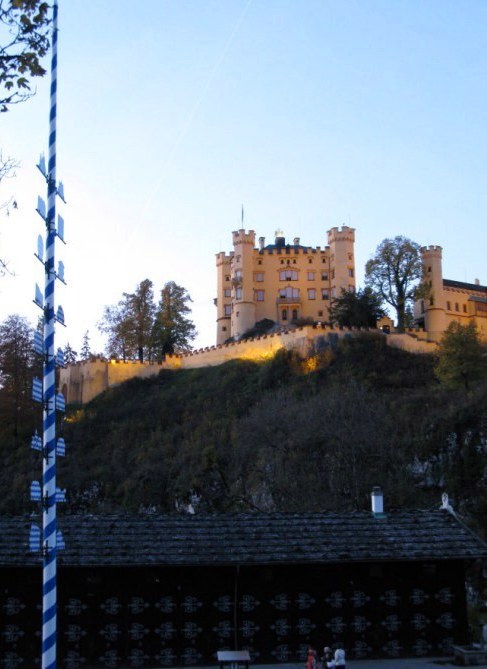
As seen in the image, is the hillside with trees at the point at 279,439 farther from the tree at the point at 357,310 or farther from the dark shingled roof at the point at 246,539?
the dark shingled roof at the point at 246,539

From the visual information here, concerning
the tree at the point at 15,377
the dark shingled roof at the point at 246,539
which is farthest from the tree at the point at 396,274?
the dark shingled roof at the point at 246,539

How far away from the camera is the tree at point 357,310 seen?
7275 cm

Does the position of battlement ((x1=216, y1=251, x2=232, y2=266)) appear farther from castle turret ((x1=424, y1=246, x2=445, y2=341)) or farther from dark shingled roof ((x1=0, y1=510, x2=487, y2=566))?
dark shingled roof ((x1=0, y1=510, x2=487, y2=566))

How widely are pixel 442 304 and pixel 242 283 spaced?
20.4 metres

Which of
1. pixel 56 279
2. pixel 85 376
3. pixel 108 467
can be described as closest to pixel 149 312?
pixel 85 376

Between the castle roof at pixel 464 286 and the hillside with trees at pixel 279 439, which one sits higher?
the castle roof at pixel 464 286

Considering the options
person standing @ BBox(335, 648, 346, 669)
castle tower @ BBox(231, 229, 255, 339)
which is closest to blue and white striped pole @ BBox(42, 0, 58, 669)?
person standing @ BBox(335, 648, 346, 669)

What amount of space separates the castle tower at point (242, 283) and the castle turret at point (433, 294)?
16963 millimetres

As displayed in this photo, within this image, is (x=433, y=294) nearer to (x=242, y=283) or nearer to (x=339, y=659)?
(x=242, y=283)

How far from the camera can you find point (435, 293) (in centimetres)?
7919

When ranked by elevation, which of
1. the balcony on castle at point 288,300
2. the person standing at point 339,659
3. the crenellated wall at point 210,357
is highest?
the balcony on castle at point 288,300

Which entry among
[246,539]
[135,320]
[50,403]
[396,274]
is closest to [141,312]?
[135,320]

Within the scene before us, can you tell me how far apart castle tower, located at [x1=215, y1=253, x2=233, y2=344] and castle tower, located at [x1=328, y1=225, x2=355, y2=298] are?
1121 centimetres

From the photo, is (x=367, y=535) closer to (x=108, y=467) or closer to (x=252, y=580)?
(x=252, y=580)
